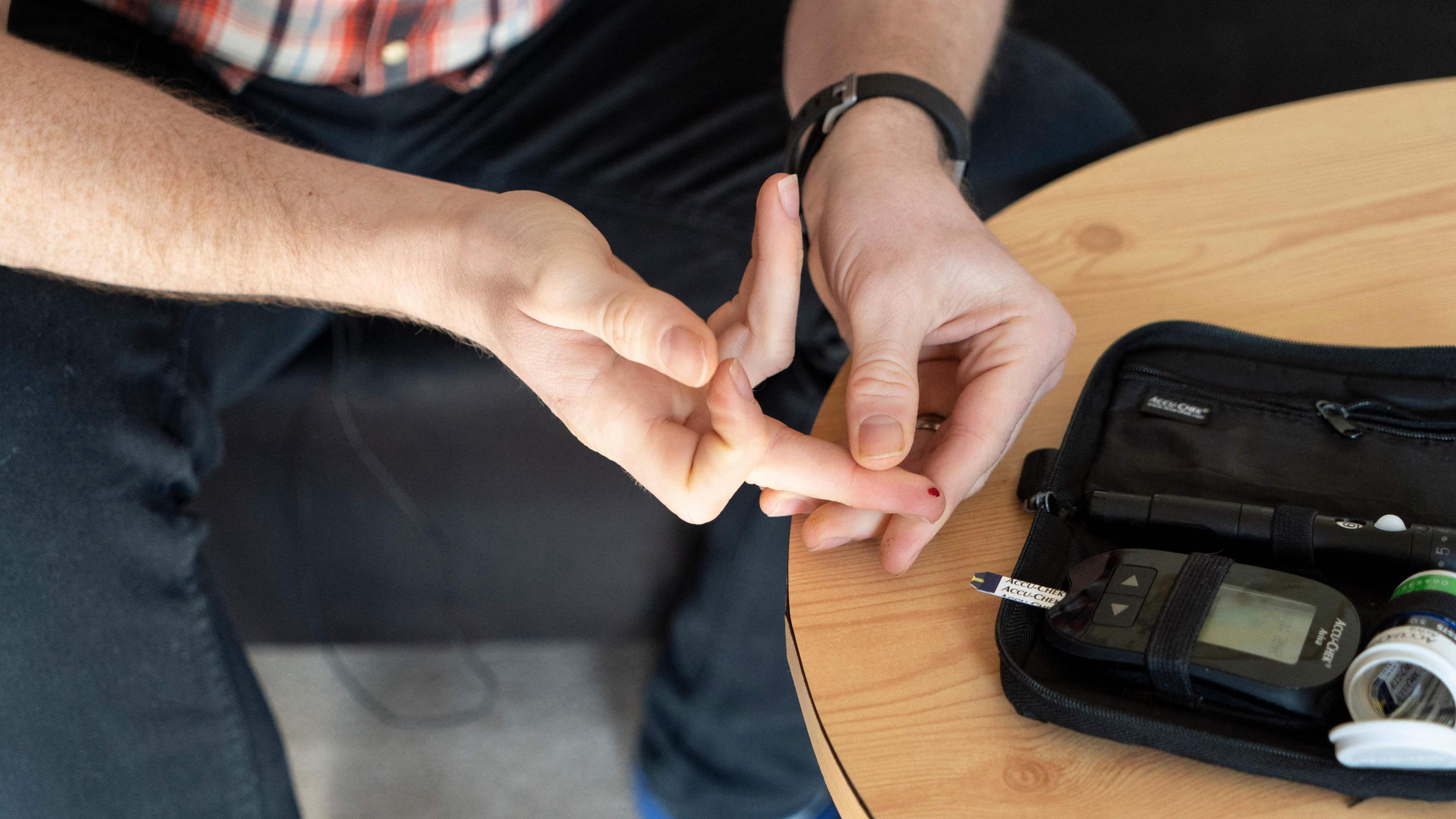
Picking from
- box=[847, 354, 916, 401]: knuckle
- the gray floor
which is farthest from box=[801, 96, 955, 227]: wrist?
the gray floor

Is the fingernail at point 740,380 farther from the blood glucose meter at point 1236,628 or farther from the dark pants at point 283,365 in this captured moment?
the dark pants at point 283,365

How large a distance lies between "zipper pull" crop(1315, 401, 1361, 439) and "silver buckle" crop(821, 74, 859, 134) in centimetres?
46

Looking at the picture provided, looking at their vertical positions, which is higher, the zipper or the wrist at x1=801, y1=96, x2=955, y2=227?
the wrist at x1=801, y1=96, x2=955, y2=227

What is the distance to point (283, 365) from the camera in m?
1.12

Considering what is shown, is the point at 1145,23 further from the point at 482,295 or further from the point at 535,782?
the point at 535,782

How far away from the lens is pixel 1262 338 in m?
0.67

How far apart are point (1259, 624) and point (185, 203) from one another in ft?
2.78

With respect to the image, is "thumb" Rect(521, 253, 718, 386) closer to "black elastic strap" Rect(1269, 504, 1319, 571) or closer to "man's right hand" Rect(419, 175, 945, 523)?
"man's right hand" Rect(419, 175, 945, 523)

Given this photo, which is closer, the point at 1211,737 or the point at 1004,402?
the point at 1211,737

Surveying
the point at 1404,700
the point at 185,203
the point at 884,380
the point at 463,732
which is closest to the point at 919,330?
the point at 884,380

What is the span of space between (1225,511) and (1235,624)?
0.09 meters

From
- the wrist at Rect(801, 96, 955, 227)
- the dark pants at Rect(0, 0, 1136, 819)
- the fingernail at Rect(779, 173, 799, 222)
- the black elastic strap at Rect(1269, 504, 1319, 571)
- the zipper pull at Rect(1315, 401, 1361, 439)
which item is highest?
the fingernail at Rect(779, 173, 799, 222)

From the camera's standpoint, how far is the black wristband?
2.79 ft

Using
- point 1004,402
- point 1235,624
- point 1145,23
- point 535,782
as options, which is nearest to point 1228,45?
point 1145,23
